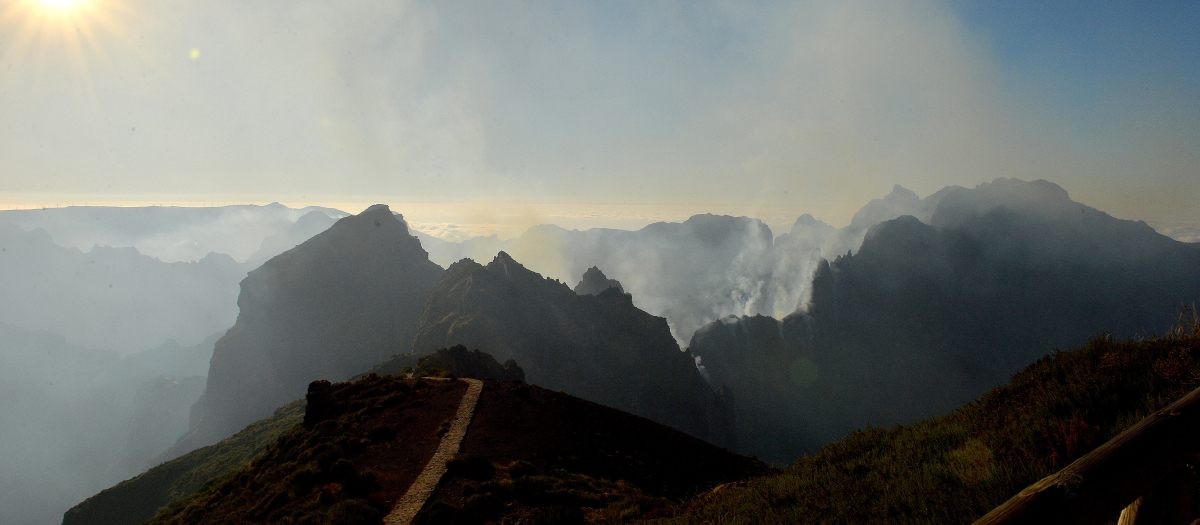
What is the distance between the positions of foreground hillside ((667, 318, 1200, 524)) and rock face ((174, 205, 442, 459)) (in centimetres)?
15527

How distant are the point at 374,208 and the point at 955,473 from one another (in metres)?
197

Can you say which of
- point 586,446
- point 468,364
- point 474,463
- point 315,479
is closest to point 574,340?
point 468,364

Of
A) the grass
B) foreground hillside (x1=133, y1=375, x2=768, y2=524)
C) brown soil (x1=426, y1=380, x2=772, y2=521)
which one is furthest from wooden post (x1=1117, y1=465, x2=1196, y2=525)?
the grass

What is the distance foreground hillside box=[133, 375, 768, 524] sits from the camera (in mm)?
15906

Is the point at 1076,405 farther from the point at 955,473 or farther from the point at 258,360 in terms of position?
the point at 258,360

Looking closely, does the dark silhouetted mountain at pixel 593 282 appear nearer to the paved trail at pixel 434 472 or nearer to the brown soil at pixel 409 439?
the brown soil at pixel 409 439

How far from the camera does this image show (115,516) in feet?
197

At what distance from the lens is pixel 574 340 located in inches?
4742

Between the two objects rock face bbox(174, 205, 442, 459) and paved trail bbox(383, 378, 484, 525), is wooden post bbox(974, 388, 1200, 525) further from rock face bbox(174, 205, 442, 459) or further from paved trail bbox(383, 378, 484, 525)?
rock face bbox(174, 205, 442, 459)

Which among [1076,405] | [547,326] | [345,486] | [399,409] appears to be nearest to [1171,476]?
[1076,405]

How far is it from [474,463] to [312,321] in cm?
17063

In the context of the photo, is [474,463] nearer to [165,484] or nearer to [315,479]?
[315,479]

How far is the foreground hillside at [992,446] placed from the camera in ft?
18.7

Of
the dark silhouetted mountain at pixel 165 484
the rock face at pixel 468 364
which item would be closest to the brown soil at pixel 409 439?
the rock face at pixel 468 364
